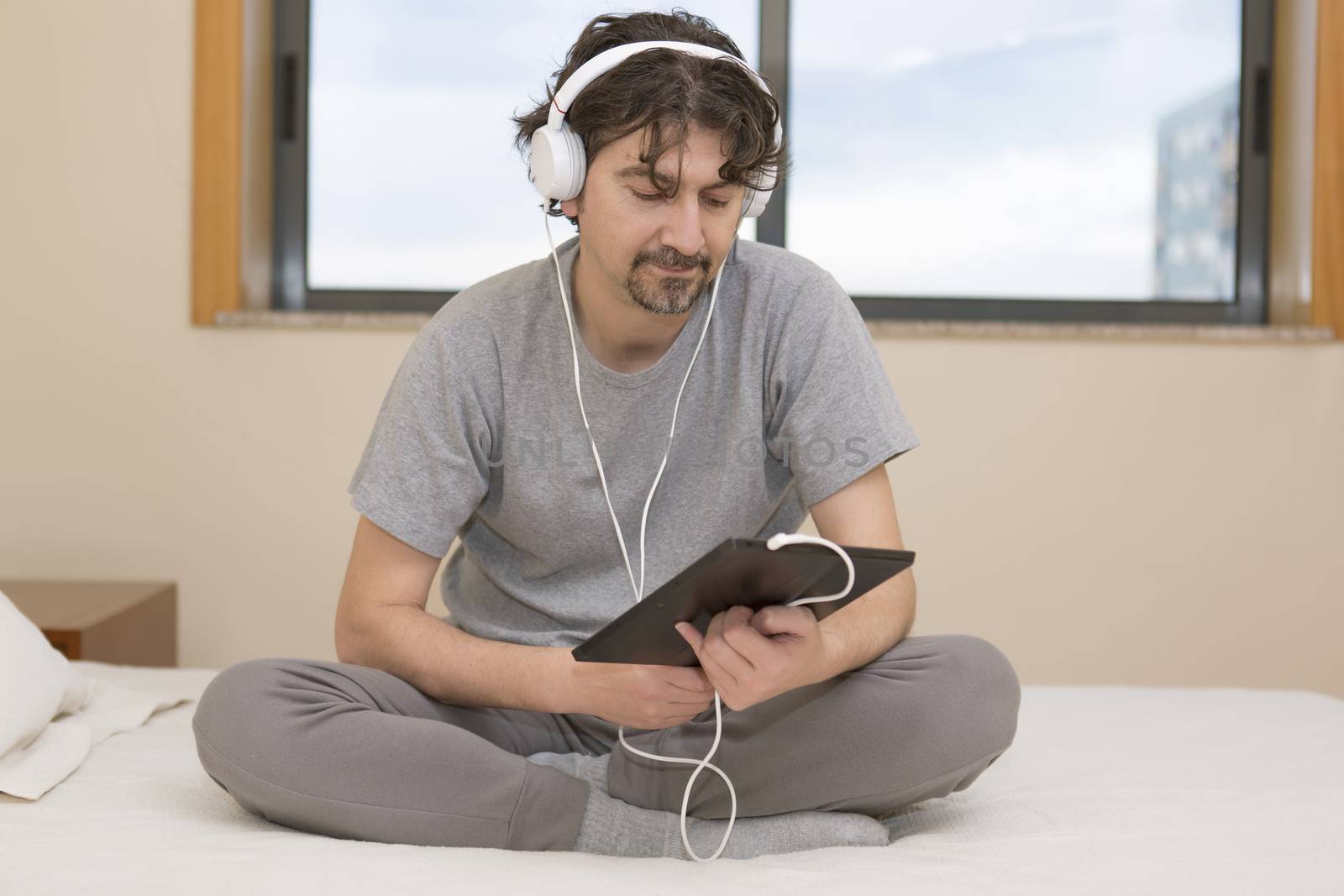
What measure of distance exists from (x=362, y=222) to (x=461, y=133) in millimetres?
274

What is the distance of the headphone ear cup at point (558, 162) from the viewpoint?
1.31 meters

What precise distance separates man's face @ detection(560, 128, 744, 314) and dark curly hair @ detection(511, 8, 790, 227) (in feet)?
0.04

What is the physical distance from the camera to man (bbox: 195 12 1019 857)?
1108 mm

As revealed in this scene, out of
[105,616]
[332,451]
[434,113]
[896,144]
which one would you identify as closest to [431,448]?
[105,616]

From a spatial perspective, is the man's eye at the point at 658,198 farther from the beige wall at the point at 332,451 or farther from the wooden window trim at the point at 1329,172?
the wooden window trim at the point at 1329,172

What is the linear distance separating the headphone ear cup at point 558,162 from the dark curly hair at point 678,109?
0.05 feet

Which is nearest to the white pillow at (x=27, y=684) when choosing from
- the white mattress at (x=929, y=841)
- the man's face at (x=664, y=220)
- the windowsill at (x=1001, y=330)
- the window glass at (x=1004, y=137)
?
the white mattress at (x=929, y=841)

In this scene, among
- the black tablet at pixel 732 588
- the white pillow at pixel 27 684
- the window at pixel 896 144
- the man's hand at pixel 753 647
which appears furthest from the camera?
the window at pixel 896 144

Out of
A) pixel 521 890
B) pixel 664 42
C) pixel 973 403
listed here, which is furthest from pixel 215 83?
pixel 521 890

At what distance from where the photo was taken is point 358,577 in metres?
1.32

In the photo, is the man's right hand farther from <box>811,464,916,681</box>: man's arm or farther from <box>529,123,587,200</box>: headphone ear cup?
<box>529,123,587,200</box>: headphone ear cup

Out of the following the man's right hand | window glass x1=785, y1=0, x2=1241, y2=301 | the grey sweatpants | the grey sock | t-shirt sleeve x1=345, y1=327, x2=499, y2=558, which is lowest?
the grey sock

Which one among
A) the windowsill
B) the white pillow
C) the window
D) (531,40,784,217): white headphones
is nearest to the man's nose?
(531,40,784,217): white headphones

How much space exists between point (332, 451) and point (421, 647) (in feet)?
4.01
